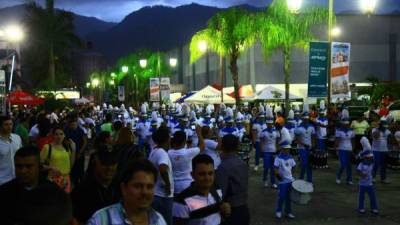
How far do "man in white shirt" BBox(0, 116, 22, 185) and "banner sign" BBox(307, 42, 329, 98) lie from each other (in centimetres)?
1235

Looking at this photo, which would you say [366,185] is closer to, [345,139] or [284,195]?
[284,195]

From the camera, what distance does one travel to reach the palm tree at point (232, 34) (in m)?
30.5

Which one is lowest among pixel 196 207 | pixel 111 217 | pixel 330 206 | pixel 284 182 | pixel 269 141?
pixel 330 206

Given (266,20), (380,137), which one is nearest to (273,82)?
(266,20)

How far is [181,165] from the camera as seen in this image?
780 cm

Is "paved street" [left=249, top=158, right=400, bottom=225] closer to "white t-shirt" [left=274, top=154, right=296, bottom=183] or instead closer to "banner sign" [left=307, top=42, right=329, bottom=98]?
"white t-shirt" [left=274, top=154, right=296, bottom=183]

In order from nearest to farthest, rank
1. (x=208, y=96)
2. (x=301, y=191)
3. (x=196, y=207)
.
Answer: (x=196, y=207), (x=301, y=191), (x=208, y=96)

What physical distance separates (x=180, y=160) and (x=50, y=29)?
57855mm

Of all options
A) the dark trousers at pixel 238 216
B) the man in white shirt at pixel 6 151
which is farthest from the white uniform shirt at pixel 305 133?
the man in white shirt at pixel 6 151

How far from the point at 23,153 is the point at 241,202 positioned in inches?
108

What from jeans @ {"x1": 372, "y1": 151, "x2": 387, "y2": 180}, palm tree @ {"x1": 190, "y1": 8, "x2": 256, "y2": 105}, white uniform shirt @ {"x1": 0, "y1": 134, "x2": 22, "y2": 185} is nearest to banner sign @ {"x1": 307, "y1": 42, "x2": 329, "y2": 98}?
jeans @ {"x1": 372, "y1": 151, "x2": 387, "y2": 180}

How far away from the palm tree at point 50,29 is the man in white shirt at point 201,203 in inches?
2301

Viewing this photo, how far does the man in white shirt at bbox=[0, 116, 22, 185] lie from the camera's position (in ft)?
23.6

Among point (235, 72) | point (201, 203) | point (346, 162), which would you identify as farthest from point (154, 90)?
point (201, 203)
